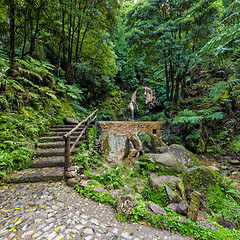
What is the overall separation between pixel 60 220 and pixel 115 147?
519 cm

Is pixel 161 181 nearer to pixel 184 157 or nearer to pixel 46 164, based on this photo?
pixel 184 157

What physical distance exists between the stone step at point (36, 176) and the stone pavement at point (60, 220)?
0.29 meters

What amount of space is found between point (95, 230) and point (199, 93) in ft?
35.6

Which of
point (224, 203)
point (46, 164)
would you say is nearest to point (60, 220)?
point (46, 164)

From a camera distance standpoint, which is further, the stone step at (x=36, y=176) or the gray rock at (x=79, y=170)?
the gray rock at (x=79, y=170)

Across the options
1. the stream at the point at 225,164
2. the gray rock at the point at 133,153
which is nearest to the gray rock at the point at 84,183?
the gray rock at the point at 133,153

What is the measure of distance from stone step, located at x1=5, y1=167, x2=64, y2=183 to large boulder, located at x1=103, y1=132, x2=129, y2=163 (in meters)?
3.43

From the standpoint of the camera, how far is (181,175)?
3545 millimetres

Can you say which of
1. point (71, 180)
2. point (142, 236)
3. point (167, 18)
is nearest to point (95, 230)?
point (142, 236)

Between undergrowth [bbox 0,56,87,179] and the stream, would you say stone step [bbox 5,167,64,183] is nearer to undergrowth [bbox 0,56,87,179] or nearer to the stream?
undergrowth [bbox 0,56,87,179]

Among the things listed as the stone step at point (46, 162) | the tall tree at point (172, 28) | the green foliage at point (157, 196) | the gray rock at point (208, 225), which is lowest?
the gray rock at point (208, 225)

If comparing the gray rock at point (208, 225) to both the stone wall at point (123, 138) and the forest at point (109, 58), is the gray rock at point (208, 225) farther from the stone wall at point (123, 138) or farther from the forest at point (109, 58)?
the stone wall at point (123, 138)

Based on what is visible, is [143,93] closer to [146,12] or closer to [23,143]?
[146,12]

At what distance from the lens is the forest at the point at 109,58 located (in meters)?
4.05
